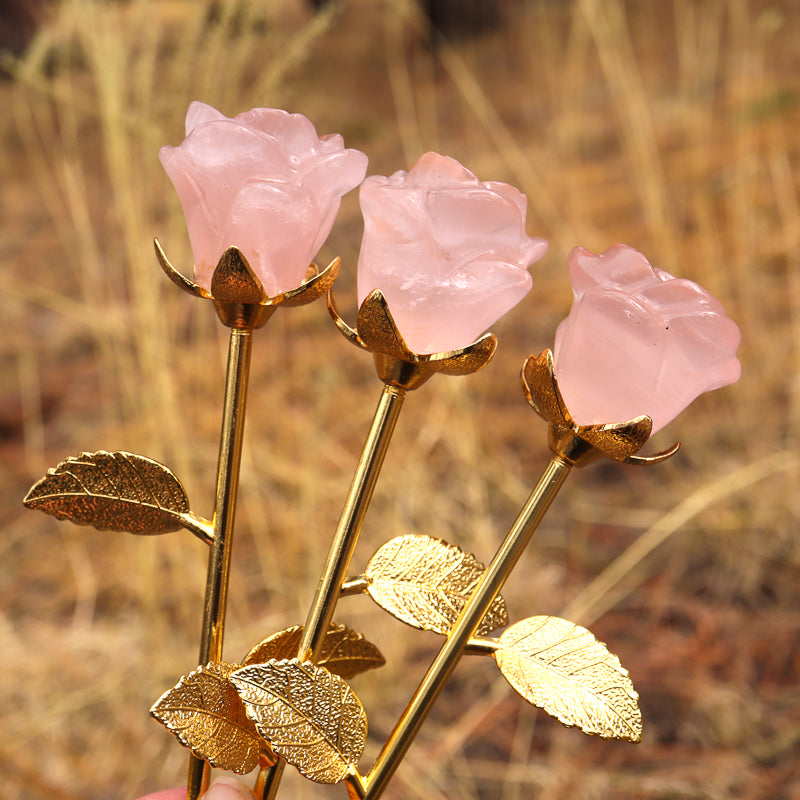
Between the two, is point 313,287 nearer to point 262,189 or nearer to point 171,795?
point 262,189

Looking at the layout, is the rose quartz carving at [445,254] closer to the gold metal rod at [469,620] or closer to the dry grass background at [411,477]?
the gold metal rod at [469,620]

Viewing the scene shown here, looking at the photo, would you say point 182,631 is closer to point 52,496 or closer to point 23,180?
point 52,496

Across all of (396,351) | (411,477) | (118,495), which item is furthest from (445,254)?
(411,477)

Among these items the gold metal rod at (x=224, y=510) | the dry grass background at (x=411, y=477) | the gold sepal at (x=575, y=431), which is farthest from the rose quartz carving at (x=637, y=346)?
the dry grass background at (x=411, y=477)

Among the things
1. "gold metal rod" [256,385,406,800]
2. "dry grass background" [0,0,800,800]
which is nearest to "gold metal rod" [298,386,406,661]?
"gold metal rod" [256,385,406,800]

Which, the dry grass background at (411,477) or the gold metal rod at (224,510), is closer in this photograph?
the gold metal rod at (224,510)

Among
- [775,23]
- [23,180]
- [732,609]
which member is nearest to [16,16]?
[23,180]
